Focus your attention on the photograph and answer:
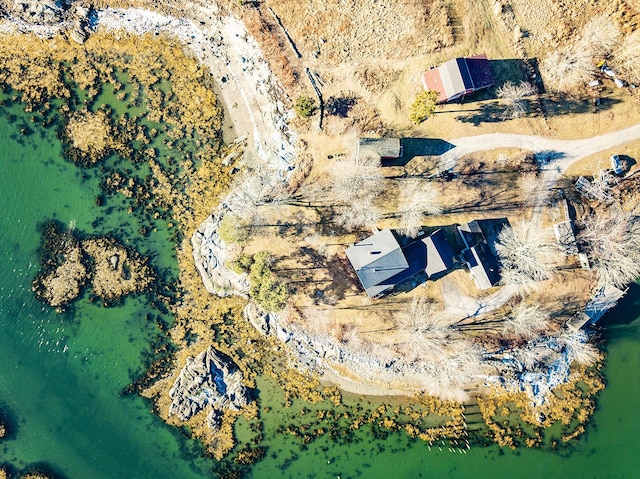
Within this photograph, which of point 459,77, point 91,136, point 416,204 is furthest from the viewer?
point 91,136

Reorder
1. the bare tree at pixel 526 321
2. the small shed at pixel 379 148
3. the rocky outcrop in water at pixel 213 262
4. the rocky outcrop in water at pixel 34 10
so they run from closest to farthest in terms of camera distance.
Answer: the small shed at pixel 379 148
the bare tree at pixel 526 321
the rocky outcrop in water at pixel 34 10
the rocky outcrop in water at pixel 213 262

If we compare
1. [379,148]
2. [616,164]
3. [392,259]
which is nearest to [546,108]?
[616,164]

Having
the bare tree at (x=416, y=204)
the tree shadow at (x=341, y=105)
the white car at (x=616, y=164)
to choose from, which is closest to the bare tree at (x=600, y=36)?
the white car at (x=616, y=164)

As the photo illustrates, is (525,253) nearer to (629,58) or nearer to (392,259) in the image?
(392,259)

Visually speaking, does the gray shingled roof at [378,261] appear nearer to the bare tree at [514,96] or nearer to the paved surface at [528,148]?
the paved surface at [528,148]

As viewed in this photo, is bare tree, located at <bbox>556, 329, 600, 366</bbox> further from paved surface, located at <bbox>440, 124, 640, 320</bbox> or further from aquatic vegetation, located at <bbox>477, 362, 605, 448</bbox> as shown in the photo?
paved surface, located at <bbox>440, 124, 640, 320</bbox>

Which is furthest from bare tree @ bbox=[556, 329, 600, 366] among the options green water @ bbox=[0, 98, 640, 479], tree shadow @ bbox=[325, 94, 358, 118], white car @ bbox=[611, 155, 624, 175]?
tree shadow @ bbox=[325, 94, 358, 118]
